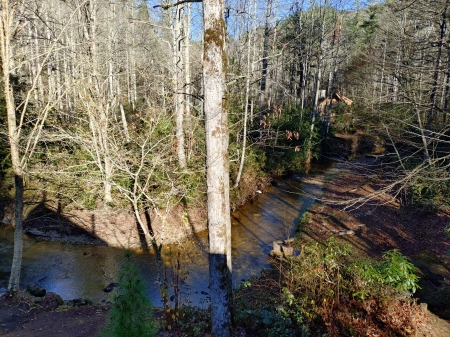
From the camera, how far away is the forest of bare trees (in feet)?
22.2

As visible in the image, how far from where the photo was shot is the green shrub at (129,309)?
413 centimetres

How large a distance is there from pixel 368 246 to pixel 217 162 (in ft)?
26.9

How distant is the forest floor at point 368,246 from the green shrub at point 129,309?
1.77 meters

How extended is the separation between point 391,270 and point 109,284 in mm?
7430

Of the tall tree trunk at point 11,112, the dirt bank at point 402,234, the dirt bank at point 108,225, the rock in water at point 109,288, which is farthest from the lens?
the dirt bank at point 108,225

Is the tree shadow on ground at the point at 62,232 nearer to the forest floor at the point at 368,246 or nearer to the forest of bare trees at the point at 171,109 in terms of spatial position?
the forest of bare trees at the point at 171,109

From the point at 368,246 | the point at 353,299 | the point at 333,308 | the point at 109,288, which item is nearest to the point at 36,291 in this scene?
the point at 109,288

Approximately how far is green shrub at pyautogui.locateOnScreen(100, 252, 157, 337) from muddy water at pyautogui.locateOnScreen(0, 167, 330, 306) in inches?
143

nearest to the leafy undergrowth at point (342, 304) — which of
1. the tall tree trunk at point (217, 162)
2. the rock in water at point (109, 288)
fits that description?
the tall tree trunk at point (217, 162)

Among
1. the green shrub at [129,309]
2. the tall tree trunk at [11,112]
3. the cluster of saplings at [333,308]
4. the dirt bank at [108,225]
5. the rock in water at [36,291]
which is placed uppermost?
the tall tree trunk at [11,112]

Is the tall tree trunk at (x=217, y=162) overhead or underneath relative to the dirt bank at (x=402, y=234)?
overhead

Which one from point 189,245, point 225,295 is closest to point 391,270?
point 225,295

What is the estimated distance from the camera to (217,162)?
15.5 ft

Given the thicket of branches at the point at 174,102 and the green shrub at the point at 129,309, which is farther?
the thicket of branches at the point at 174,102
